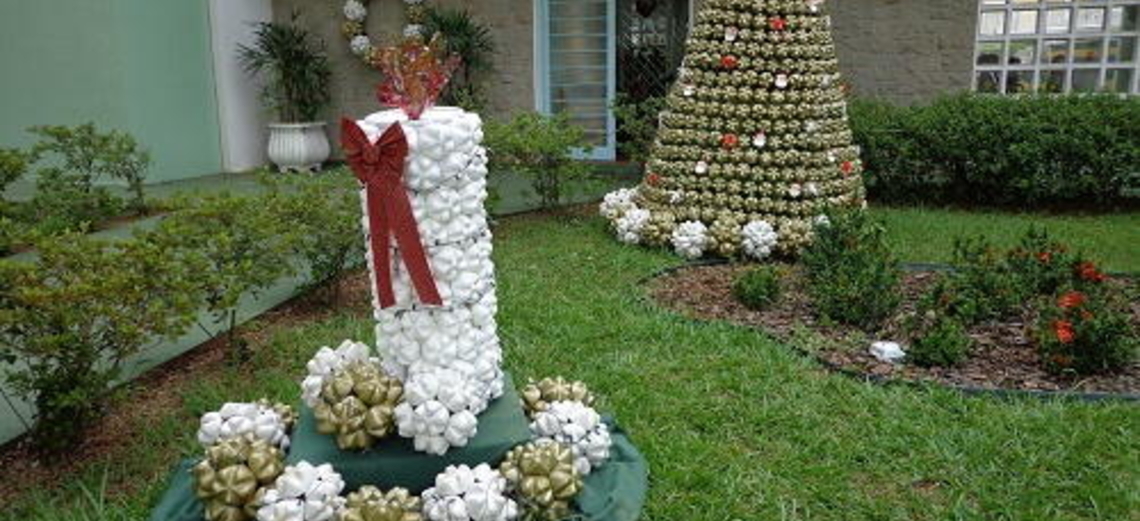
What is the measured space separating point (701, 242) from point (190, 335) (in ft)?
10.7

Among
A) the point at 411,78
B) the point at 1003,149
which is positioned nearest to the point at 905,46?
the point at 1003,149

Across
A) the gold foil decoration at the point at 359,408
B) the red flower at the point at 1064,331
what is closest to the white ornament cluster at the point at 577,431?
the gold foil decoration at the point at 359,408

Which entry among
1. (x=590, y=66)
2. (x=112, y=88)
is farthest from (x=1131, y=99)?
(x=112, y=88)

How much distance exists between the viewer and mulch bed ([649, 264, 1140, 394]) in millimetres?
3883

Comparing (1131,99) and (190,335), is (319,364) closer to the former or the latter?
(190,335)

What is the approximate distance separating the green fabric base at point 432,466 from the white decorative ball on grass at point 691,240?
10.6 feet

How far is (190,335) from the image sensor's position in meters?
4.68

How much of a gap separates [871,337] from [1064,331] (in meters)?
0.92

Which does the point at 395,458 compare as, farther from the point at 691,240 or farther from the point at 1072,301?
the point at 691,240

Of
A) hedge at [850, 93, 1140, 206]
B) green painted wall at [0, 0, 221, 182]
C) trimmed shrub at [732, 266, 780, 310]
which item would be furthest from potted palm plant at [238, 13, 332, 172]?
trimmed shrub at [732, 266, 780, 310]

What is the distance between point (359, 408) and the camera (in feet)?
8.32

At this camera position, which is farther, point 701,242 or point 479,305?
point 701,242

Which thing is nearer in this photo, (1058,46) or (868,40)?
(1058,46)

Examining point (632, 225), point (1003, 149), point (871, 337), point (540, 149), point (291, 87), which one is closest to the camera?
point (871, 337)
